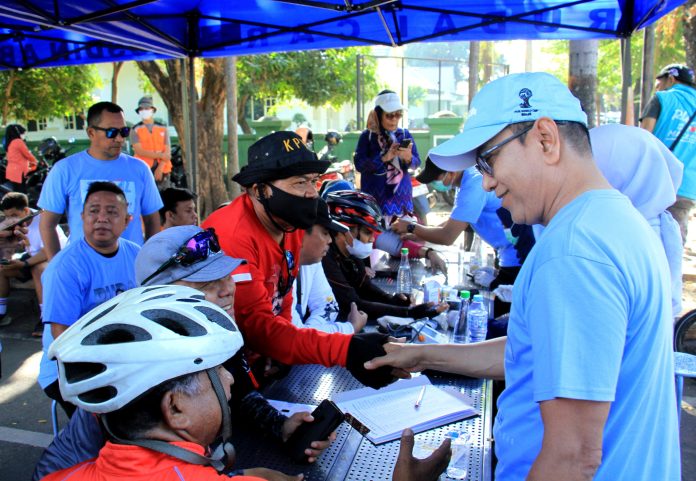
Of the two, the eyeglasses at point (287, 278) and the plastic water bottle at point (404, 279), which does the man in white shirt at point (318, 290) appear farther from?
the plastic water bottle at point (404, 279)

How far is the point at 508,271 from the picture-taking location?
4379 millimetres

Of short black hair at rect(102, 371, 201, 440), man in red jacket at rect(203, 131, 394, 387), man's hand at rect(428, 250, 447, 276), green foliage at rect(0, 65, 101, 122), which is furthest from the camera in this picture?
green foliage at rect(0, 65, 101, 122)

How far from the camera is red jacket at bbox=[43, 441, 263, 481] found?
135cm

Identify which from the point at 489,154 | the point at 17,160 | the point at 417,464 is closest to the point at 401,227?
the point at 417,464

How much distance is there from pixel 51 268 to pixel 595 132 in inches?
110

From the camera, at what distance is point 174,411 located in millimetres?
1438

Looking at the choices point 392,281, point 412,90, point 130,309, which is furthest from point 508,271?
point 412,90

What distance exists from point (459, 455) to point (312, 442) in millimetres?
510

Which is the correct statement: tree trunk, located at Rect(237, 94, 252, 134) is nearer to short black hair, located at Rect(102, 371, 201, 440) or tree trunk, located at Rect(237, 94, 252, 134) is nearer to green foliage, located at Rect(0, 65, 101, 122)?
green foliage, located at Rect(0, 65, 101, 122)

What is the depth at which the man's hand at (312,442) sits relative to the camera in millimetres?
1908

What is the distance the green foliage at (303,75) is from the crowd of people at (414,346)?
14.2 meters

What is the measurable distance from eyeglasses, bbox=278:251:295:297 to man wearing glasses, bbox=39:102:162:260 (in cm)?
213

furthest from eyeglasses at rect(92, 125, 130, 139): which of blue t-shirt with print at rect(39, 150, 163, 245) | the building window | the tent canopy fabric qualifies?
the building window

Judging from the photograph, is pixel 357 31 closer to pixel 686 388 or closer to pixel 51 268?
pixel 51 268
